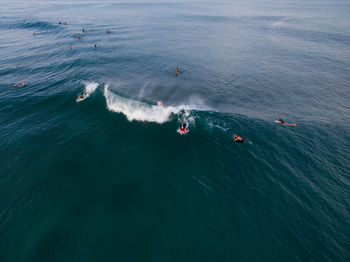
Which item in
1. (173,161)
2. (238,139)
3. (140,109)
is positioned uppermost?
(140,109)

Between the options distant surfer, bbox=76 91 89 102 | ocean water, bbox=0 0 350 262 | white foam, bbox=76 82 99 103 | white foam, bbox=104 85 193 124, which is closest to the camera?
ocean water, bbox=0 0 350 262

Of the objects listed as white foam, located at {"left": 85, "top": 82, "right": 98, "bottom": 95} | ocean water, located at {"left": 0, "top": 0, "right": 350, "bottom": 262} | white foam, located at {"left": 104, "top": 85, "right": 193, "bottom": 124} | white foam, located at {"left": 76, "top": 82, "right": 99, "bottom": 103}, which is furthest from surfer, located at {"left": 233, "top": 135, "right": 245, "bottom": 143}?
white foam, located at {"left": 85, "top": 82, "right": 98, "bottom": 95}

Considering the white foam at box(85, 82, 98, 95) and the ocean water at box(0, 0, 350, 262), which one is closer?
the ocean water at box(0, 0, 350, 262)

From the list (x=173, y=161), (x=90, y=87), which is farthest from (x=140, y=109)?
(x=90, y=87)

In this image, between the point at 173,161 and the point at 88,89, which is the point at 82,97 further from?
the point at 173,161

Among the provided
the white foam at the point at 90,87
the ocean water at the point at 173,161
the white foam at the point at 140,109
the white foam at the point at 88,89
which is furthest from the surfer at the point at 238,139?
the white foam at the point at 90,87

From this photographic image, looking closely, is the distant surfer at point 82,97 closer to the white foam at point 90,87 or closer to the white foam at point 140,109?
the white foam at point 90,87

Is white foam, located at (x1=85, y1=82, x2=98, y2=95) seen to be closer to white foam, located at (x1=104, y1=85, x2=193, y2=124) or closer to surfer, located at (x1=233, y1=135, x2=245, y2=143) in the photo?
white foam, located at (x1=104, y1=85, x2=193, y2=124)
